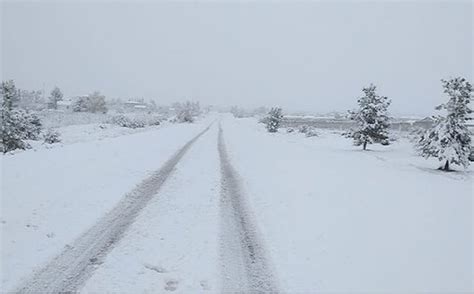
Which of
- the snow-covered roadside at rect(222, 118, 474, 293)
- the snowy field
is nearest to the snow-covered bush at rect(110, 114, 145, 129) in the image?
the snowy field

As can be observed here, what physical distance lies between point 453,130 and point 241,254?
22319 millimetres

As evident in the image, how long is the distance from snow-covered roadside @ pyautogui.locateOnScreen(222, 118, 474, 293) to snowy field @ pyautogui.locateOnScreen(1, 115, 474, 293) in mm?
33

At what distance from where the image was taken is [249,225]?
9.73m

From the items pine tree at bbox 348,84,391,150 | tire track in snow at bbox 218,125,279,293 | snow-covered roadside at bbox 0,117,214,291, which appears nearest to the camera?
tire track in snow at bbox 218,125,279,293

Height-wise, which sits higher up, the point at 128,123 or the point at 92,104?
the point at 92,104

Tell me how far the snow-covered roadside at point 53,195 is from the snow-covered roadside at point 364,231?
4.41 metres

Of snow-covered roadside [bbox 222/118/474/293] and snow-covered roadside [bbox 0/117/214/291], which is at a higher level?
snow-covered roadside [bbox 0/117/214/291]

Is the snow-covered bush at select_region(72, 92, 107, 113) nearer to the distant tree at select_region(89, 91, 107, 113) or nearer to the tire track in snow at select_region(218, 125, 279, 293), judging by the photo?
the distant tree at select_region(89, 91, 107, 113)

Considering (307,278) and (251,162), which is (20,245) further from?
(251,162)

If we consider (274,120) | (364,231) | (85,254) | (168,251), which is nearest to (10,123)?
(85,254)

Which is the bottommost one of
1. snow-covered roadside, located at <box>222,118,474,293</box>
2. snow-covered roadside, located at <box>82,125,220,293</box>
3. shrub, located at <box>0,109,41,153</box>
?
snow-covered roadside, located at <box>222,118,474,293</box>

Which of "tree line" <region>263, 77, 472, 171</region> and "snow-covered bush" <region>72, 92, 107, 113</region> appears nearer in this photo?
"tree line" <region>263, 77, 472, 171</region>

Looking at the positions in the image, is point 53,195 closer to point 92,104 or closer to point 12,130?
point 12,130

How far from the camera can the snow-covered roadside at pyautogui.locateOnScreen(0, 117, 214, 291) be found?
24.8 feet
